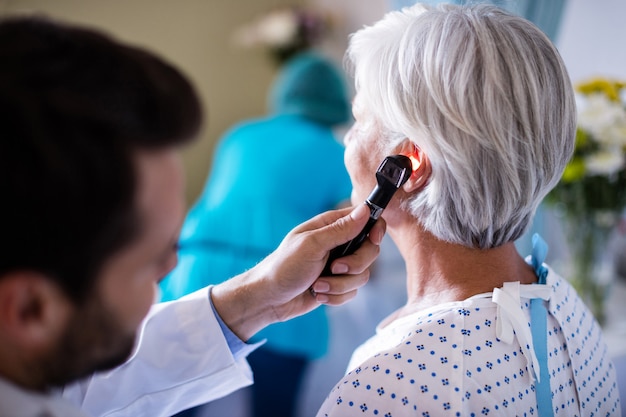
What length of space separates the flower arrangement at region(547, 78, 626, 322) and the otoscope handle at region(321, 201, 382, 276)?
0.75 meters

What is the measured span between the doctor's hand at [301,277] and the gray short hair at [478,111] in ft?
0.40

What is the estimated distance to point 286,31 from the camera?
11.2 feet

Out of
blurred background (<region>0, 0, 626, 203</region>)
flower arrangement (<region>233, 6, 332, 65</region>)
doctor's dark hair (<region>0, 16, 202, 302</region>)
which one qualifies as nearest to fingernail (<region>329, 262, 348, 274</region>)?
doctor's dark hair (<region>0, 16, 202, 302</region>)

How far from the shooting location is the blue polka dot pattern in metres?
0.79

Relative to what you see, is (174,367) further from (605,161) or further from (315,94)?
(315,94)

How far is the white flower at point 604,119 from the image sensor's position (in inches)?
55.2

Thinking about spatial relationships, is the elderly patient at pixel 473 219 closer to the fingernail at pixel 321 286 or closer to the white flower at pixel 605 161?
the fingernail at pixel 321 286

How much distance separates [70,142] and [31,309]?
0.57ft

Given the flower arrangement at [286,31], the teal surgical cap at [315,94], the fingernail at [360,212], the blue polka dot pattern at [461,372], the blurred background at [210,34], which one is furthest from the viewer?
the flower arrangement at [286,31]

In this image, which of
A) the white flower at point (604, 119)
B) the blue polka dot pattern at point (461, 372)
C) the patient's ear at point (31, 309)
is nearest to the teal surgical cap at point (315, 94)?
the white flower at point (604, 119)

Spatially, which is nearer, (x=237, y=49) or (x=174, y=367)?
(x=174, y=367)

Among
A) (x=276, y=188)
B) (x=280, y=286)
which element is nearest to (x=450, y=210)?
(x=280, y=286)

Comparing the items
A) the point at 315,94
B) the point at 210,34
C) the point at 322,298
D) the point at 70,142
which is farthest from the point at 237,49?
the point at 70,142

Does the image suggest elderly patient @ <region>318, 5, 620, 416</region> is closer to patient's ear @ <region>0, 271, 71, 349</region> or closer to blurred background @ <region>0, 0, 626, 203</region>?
patient's ear @ <region>0, 271, 71, 349</region>
